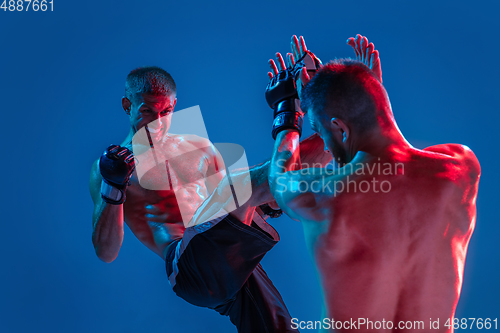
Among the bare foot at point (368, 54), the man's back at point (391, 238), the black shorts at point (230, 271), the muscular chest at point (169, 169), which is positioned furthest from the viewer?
the muscular chest at point (169, 169)

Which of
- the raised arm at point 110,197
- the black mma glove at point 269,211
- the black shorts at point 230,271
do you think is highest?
the raised arm at point 110,197

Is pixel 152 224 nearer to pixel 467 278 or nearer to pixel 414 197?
pixel 414 197

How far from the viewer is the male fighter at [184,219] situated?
68.6 inches

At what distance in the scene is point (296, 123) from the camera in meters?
1.47

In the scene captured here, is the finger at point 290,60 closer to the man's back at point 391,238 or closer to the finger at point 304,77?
the finger at point 304,77

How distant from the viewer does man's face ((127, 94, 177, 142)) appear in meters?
2.22

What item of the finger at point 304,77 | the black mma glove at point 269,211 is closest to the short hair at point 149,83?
the black mma glove at point 269,211

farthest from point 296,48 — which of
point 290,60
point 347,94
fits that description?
point 347,94

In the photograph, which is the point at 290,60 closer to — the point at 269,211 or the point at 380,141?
the point at 380,141

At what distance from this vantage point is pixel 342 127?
118 cm

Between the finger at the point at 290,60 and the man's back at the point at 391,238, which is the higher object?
the finger at the point at 290,60

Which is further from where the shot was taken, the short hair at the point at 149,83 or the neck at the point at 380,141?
the short hair at the point at 149,83

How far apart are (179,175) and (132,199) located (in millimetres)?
271

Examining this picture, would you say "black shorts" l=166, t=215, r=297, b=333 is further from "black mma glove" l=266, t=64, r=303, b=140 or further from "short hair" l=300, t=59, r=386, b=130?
"short hair" l=300, t=59, r=386, b=130
